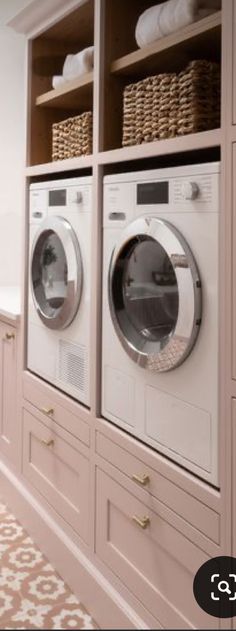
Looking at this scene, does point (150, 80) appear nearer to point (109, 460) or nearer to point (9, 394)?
point (109, 460)

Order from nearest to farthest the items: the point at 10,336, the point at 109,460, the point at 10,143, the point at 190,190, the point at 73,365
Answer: the point at 190,190, the point at 109,460, the point at 73,365, the point at 10,336, the point at 10,143

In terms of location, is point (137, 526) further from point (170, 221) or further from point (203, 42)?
point (203, 42)

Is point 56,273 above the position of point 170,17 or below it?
below

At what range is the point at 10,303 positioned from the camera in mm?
3424

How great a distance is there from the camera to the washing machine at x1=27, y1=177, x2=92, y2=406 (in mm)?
2393

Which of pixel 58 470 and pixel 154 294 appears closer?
pixel 154 294

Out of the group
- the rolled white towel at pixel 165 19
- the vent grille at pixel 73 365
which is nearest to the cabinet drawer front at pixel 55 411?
the vent grille at pixel 73 365

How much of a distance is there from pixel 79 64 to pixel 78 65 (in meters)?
0.01

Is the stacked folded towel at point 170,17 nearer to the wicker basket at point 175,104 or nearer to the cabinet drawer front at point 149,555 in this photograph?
the wicker basket at point 175,104

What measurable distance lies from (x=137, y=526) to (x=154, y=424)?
0.34 metres

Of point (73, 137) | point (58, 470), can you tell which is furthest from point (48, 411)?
point (73, 137)

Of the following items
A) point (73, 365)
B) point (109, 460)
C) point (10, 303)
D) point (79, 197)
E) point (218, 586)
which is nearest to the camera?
point (218, 586)

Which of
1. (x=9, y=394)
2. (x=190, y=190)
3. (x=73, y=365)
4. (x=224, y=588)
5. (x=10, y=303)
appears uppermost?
(x=190, y=190)

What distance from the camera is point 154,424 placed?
1.95 m
